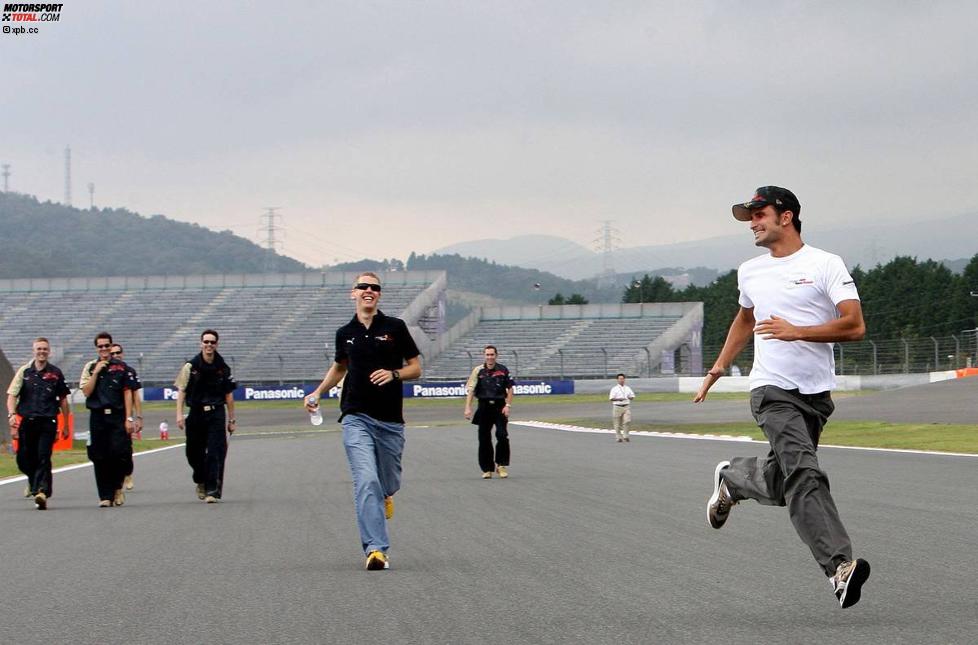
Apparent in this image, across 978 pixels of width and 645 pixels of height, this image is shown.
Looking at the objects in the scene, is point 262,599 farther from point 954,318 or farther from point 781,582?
point 954,318

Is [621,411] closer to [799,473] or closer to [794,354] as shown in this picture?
[794,354]

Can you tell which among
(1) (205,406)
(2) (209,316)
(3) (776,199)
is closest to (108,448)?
(1) (205,406)

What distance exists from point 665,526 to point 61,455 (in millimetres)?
20963

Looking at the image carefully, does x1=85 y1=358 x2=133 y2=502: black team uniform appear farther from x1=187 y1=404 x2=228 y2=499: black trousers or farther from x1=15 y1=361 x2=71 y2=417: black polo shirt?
x1=187 y1=404 x2=228 y2=499: black trousers

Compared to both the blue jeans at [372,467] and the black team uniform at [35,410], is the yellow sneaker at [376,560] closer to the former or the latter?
the blue jeans at [372,467]

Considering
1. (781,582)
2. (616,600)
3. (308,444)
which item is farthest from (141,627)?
(308,444)

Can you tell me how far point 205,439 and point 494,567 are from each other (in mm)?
7655

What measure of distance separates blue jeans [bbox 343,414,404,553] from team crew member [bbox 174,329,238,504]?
20.6 feet

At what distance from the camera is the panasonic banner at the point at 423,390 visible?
69875 mm

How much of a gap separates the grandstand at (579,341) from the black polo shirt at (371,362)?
62.8 m

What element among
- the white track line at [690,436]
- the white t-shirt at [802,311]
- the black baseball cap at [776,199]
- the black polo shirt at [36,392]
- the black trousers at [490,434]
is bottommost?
the white track line at [690,436]

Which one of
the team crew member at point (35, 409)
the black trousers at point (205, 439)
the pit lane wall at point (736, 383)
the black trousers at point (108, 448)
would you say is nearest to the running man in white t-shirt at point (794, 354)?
the black trousers at point (205, 439)

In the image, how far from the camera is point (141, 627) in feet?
22.4

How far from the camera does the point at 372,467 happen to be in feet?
30.3
